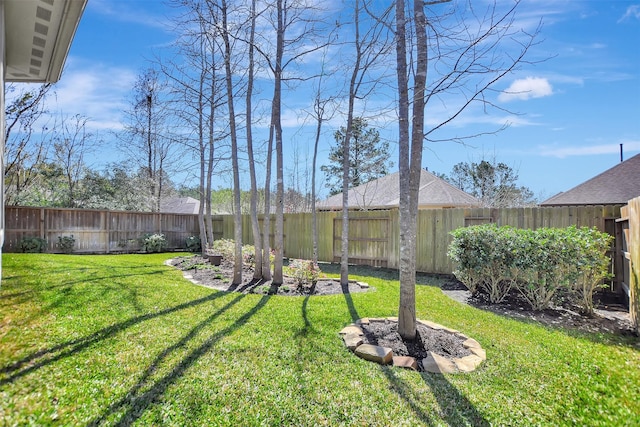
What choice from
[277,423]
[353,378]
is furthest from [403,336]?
[277,423]

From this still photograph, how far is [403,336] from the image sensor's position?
332 cm

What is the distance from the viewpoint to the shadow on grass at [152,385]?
1892 millimetres

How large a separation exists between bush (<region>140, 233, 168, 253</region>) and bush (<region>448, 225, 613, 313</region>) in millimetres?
11362

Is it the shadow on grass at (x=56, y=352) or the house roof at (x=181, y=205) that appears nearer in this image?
the shadow on grass at (x=56, y=352)

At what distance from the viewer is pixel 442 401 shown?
2209 millimetres

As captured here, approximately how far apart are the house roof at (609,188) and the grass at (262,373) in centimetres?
839

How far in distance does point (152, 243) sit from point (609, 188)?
16378mm

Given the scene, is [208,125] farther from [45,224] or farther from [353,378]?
[353,378]

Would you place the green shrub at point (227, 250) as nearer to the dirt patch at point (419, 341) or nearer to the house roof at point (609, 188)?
the dirt patch at point (419, 341)

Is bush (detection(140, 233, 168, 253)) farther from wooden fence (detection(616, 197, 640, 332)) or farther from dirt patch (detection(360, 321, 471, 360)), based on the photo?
wooden fence (detection(616, 197, 640, 332))

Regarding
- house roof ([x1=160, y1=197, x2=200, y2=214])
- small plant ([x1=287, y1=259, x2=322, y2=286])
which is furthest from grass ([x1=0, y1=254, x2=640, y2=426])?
house roof ([x1=160, y1=197, x2=200, y2=214])

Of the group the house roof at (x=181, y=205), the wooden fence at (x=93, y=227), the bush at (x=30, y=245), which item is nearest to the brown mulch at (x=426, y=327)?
the bush at (x=30, y=245)

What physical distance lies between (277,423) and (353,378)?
0.79 m

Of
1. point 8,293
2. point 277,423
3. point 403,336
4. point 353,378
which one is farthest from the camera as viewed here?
point 8,293
